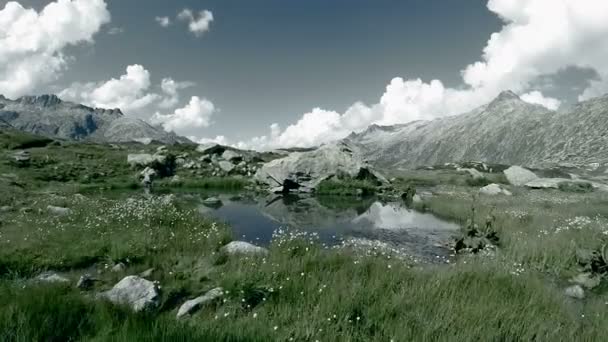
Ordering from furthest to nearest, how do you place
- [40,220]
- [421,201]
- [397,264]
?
[421,201]
[40,220]
[397,264]

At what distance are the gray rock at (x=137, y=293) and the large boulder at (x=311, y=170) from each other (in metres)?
33.1

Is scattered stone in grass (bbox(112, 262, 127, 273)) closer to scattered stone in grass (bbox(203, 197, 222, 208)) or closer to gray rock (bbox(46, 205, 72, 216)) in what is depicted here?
gray rock (bbox(46, 205, 72, 216))

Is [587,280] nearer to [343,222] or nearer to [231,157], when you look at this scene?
[343,222]

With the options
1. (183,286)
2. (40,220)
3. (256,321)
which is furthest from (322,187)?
(256,321)

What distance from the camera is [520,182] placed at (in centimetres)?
5697

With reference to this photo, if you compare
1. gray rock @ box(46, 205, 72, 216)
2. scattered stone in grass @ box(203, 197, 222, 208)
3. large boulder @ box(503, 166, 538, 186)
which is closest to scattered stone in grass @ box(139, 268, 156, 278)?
gray rock @ box(46, 205, 72, 216)

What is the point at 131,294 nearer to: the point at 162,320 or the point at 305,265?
the point at 162,320

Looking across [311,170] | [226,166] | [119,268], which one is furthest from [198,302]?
[226,166]

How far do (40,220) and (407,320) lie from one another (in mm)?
14859

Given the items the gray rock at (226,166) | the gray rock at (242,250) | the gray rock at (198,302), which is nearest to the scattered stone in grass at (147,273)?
the gray rock at (242,250)

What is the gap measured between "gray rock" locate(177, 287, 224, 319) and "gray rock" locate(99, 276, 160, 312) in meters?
0.71

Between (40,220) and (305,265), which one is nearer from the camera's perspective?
(305,265)

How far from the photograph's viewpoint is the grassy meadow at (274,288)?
4941 mm

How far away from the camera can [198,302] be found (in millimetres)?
6855
